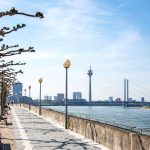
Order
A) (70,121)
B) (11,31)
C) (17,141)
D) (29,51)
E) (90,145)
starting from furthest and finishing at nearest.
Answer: (70,121) < (17,141) < (90,145) < (29,51) < (11,31)

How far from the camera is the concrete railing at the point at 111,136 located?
16.1 m

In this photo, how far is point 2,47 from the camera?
66.3ft

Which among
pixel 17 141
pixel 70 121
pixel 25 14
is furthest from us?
pixel 70 121

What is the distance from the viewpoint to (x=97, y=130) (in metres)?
22.3

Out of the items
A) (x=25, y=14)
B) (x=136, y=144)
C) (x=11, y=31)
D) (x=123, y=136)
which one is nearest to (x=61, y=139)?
(x=123, y=136)

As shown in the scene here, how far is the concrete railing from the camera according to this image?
16.1 m

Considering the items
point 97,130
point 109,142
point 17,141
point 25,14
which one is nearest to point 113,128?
point 109,142

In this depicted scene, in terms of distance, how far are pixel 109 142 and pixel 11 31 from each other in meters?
7.73

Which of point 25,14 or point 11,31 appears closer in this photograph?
point 25,14

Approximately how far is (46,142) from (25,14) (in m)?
12.0

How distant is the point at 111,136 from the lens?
19656mm

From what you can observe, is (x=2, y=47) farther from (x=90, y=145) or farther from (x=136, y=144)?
(x=136, y=144)

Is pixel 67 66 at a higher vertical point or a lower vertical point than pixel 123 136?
higher

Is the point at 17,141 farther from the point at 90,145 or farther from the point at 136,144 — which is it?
the point at 136,144
